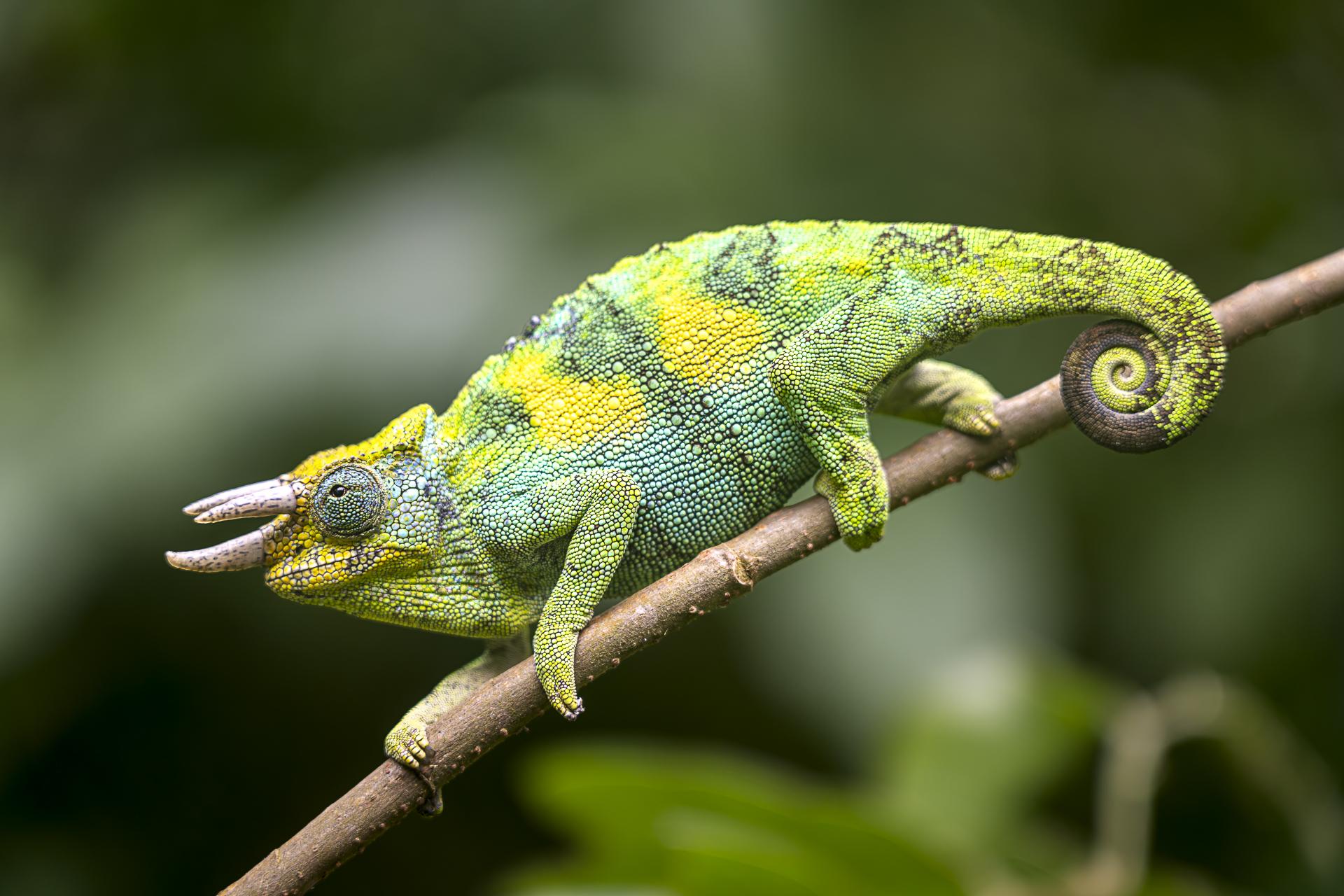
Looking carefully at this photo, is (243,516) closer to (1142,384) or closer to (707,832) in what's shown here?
(707,832)

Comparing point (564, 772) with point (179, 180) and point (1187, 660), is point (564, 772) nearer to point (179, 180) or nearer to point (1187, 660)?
point (1187, 660)

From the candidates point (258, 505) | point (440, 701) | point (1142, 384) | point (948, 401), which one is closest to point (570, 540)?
point (440, 701)

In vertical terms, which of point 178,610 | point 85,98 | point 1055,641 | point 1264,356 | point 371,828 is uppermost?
point 85,98

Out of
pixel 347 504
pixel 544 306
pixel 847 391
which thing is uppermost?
pixel 544 306

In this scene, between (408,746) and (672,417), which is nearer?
(408,746)

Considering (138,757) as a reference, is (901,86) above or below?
above

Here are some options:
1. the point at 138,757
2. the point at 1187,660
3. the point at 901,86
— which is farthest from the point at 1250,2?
the point at 138,757

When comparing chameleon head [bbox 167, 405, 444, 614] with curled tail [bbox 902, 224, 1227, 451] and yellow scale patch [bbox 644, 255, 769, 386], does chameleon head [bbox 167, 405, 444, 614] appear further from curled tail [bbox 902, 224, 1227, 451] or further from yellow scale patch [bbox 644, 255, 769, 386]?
curled tail [bbox 902, 224, 1227, 451]
